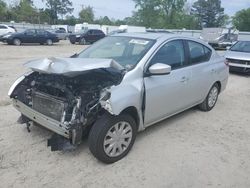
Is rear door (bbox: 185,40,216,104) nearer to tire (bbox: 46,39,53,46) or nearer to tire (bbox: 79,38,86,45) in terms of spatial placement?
tire (bbox: 46,39,53,46)

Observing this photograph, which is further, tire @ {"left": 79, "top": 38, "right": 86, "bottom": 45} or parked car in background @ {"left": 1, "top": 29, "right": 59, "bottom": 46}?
tire @ {"left": 79, "top": 38, "right": 86, "bottom": 45}

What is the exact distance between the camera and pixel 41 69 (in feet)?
11.9

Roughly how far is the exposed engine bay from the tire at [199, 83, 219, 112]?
9.16 feet

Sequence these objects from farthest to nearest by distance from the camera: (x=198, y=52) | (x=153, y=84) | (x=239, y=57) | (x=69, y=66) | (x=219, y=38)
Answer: (x=219, y=38) → (x=239, y=57) → (x=198, y=52) → (x=153, y=84) → (x=69, y=66)

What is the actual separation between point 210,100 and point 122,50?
8.24 ft

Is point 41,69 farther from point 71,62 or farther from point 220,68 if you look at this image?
point 220,68

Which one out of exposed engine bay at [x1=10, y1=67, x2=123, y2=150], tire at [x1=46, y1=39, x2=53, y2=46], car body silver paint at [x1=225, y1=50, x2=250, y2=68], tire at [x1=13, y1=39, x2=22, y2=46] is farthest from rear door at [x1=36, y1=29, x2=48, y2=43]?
exposed engine bay at [x1=10, y1=67, x2=123, y2=150]

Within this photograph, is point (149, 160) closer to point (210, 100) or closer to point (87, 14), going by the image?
point (210, 100)

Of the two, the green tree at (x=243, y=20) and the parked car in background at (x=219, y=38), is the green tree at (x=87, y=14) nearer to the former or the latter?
the green tree at (x=243, y=20)

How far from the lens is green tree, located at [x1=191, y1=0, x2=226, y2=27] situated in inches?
3725

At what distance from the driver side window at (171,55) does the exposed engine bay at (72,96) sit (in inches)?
32.5

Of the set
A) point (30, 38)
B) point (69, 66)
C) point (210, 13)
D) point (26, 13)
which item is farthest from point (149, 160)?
point (210, 13)

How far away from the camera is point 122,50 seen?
4.61 meters

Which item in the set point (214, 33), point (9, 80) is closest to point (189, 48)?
point (9, 80)
